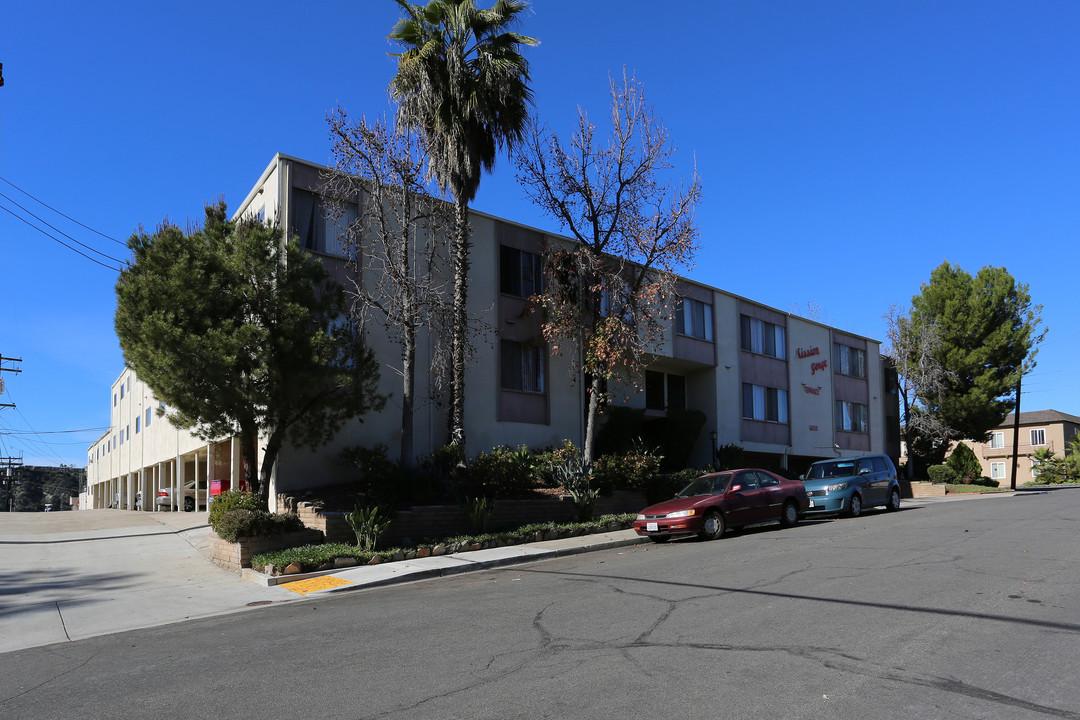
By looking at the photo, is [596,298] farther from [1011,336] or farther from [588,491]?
[1011,336]

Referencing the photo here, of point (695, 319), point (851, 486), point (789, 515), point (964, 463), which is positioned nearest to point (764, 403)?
point (695, 319)

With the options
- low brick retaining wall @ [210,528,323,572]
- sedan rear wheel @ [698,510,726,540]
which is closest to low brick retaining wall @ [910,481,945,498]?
sedan rear wheel @ [698,510,726,540]

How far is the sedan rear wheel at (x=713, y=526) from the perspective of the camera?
16.7 meters

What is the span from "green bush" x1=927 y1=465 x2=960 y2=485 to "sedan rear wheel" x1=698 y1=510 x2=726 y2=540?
30890 millimetres

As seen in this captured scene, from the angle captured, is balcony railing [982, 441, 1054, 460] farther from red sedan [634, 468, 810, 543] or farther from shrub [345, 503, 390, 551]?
shrub [345, 503, 390, 551]

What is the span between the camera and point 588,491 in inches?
780

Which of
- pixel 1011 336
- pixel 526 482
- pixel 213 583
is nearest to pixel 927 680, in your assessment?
pixel 213 583

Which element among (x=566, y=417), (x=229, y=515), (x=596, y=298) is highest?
(x=596, y=298)

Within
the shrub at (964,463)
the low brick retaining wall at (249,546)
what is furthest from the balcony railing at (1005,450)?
the low brick retaining wall at (249,546)

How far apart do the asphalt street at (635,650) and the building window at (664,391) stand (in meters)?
17.3

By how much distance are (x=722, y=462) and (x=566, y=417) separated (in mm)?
7233

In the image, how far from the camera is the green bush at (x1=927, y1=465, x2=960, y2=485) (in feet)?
139

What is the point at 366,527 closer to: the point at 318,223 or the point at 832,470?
the point at 318,223

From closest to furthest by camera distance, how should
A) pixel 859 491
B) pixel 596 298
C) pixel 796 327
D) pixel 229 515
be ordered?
pixel 229 515
pixel 859 491
pixel 596 298
pixel 796 327
